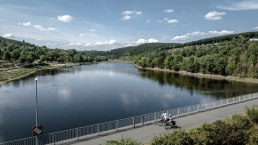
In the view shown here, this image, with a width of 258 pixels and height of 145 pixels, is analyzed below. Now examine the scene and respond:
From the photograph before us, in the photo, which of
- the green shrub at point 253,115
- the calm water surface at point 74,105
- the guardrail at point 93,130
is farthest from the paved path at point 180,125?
the calm water surface at point 74,105

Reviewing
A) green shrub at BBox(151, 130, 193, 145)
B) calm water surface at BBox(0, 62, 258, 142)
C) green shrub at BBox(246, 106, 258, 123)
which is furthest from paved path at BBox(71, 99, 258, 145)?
calm water surface at BBox(0, 62, 258, 142)

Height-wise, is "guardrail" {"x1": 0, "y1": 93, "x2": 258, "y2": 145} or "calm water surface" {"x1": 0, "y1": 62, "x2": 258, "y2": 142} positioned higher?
"guardrail" {"x1": 0, "y1": 93, "x2": 258, "y2": 145}

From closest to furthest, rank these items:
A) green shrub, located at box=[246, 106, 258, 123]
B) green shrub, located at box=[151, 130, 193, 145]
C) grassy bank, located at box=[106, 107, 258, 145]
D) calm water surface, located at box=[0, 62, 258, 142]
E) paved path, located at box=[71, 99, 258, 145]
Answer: green shrub, located at box=[151, 130, 193, 145] → grassy bank, located at box=[106, 107, 258, 145] → paved path, located at box=[71, 99, 258, 145] → green shrub, located at box=[246, 106, 258, 123] → calm water surface, located at box=[0, 62, 258, 142]

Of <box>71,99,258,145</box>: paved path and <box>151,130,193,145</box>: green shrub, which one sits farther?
<box>71,99,258,145</box>: paved path

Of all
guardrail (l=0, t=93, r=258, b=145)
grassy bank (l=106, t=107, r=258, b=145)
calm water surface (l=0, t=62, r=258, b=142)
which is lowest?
calm water surface (l=0, t=62, r=258, b=142)

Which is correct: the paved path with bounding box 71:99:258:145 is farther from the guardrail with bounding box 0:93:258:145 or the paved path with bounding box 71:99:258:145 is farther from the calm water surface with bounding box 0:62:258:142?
the calm water surface with bounding box 0:62:258:142

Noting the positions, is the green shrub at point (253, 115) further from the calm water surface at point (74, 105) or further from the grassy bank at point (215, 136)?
the calm water surface at point (74, 105)

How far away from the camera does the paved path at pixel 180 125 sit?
28.1 m

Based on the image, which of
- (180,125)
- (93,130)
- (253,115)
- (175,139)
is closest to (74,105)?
(93,130)

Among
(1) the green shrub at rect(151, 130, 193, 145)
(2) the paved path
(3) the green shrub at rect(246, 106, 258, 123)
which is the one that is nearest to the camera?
(1) the green shrub at rect(151, 130, 193, 145)

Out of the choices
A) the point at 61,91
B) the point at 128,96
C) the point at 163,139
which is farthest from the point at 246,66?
the point at 163,139

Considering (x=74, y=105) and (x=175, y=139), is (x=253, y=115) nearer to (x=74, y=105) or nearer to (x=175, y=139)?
(x=175, y=139)

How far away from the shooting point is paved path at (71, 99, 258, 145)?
28.1 m

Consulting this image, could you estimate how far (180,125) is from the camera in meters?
33.5
